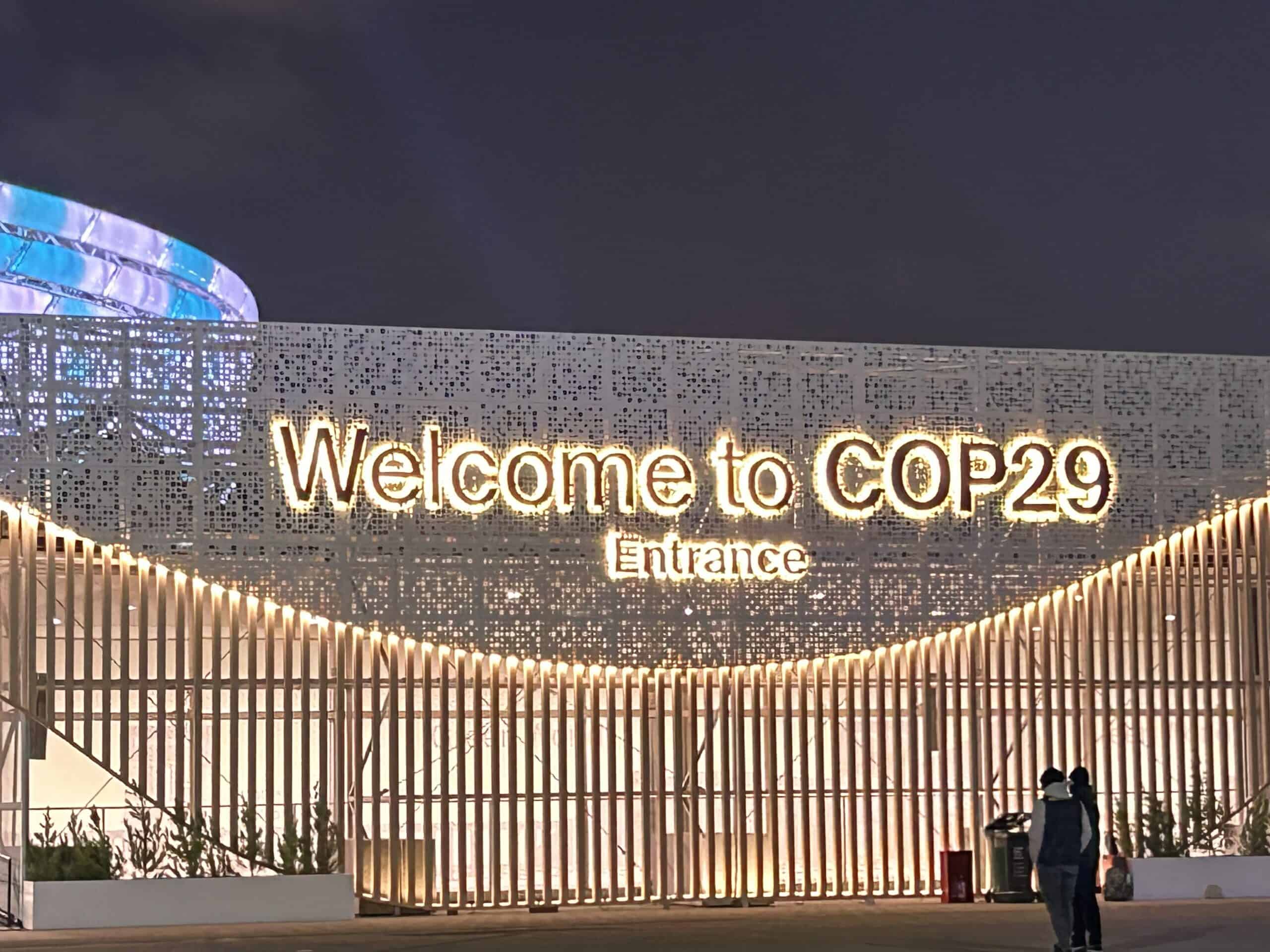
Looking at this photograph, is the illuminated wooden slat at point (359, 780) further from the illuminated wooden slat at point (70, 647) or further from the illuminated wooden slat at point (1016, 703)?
the illuminated wooden slat at point (1016, 703)

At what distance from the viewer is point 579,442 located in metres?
21.7

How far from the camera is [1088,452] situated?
22875 mm

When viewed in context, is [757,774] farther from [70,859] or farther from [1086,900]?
[70,859]

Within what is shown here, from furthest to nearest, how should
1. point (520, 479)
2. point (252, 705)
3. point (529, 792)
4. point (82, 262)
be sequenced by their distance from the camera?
point (82, 262)
point (520, 479)
point (529, 792)
point (252, 705)

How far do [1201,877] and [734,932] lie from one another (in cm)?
629

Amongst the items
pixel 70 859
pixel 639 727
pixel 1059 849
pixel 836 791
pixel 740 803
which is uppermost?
pixel 639 727

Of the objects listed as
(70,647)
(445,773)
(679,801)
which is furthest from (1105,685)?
(70,647)

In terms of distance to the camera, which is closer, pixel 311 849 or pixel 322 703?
pixel 311 849

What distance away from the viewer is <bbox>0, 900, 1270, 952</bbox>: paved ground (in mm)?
16938

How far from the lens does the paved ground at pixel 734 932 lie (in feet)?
55.6

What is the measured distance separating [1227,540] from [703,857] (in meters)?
7.13

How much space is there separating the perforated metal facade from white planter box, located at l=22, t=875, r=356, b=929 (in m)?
2.87

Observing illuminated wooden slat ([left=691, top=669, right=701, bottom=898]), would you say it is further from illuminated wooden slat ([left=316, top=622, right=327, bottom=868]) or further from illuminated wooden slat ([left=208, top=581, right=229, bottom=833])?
illuminated wooden slat ([left=208, top=581, right=229, bottom=833])

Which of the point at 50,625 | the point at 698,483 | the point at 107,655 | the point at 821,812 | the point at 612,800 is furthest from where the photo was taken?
the point at 698,483
